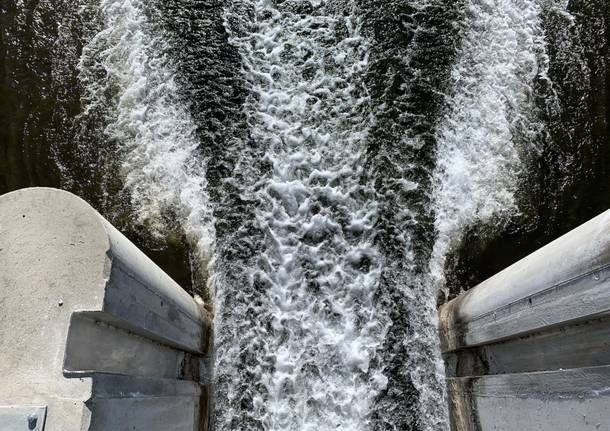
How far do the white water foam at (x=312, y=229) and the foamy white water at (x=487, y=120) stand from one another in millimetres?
A: 1301

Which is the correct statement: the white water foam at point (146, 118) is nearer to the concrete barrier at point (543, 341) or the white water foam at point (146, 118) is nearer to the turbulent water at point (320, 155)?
the turbulent water at point (320, 155)

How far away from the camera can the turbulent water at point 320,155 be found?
23.2ft

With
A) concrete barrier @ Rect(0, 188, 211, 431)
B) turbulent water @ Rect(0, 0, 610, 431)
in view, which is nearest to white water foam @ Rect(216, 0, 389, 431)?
turbulent water @ Rect(0, 0, 610, 431)

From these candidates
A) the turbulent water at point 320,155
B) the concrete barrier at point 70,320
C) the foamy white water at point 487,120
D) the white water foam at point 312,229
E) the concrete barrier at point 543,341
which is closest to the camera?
the concrete barrier at point 70,320

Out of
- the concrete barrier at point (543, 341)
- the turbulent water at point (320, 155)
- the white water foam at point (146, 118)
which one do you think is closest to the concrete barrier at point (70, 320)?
the turbulent water at point (320, 155)

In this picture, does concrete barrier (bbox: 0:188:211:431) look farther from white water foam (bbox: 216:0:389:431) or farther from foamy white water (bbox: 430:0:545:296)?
foamy white water (bbox: 430:0:545:296)

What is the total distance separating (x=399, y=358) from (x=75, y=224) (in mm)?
4849

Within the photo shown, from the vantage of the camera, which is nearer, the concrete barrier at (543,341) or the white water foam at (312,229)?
the concrete barrier at (543,341)

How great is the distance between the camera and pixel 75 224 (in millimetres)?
4410

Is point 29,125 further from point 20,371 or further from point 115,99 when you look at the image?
point 20,371

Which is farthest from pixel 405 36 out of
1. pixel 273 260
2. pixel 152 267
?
pixel 152 267

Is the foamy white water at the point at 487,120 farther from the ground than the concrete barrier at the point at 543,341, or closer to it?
farther from the ground

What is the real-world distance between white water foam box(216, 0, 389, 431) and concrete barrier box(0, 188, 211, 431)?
230cm

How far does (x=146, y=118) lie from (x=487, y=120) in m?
5.78
